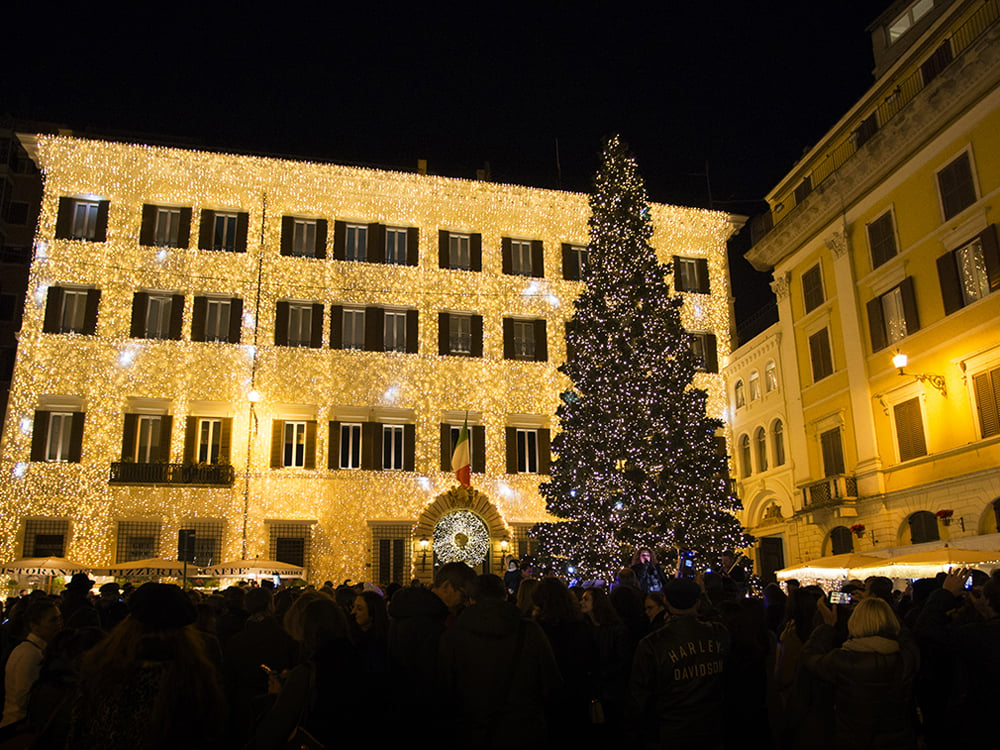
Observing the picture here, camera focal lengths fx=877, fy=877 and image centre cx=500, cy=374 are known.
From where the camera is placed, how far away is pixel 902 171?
2316 cm

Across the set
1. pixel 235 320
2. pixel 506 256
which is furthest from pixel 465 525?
pixel 235 320

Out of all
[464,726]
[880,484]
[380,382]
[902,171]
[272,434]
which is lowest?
[464,726]

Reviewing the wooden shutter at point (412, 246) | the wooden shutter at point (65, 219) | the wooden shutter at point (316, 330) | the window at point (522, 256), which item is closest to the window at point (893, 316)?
the window at point (522, 256)

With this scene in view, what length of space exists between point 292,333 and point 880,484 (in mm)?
17408

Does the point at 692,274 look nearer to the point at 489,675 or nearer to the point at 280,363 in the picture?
the point at 280,363

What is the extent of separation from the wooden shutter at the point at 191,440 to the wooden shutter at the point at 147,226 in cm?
571

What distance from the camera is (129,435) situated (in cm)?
2502

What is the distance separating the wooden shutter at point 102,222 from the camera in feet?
86.5

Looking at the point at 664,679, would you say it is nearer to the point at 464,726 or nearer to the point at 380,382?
the point at 464,726

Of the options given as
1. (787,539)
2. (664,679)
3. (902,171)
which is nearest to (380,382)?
(787,539)

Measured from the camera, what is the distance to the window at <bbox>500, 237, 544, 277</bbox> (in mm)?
29250

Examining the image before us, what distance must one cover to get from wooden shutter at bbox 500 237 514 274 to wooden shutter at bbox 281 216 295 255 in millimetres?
6781

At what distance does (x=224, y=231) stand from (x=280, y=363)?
4.63 metres

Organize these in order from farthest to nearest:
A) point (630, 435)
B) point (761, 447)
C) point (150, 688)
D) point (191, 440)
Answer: point (761, 447), point (191, 440), point (630, 435), point (150, 688)
